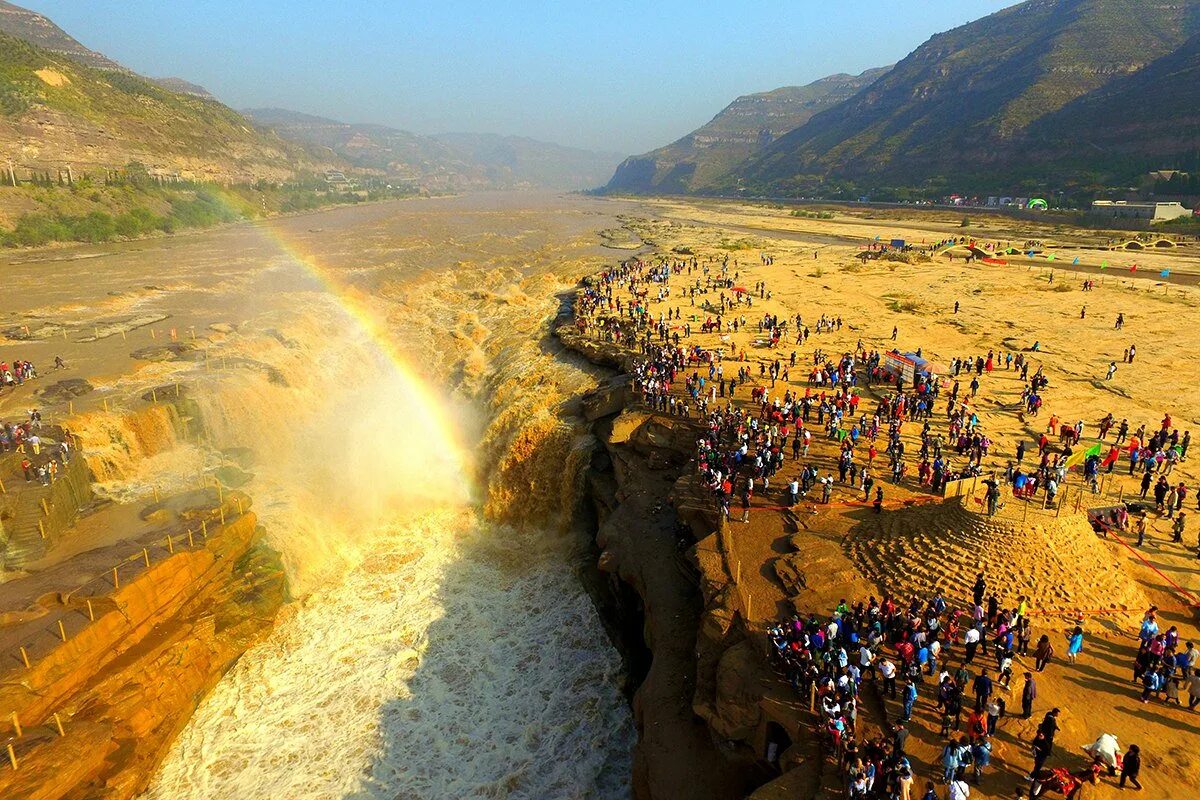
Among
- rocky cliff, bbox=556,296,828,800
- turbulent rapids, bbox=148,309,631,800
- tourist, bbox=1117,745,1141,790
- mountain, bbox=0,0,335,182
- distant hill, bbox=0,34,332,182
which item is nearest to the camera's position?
tourist, bbox=1117,745,1141,790

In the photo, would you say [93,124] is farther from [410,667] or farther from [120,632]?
[410,667]

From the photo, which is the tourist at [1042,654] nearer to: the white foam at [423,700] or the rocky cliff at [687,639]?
the rocky cliff at [687,639]

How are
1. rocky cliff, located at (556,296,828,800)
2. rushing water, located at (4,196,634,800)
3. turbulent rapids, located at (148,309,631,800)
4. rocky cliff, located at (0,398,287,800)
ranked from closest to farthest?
rocky cliff, located at (556,296,828,800) < rocky cliff, located at (0,398,287,800) < turbulent rapids, located at (148,309,631,800) < rushing water, located at (4,196,634,800)

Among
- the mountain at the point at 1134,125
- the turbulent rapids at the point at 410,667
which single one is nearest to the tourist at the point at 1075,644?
the turbulent rapids at the point at 410,667

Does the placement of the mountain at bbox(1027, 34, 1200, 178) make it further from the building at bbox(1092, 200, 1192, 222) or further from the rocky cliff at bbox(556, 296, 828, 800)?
the rocky cliff at bbox(556, 296, 828, 800)

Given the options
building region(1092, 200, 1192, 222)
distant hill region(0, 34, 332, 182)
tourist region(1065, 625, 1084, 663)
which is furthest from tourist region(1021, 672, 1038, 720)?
distant hill region(0, 34, 332, 182)

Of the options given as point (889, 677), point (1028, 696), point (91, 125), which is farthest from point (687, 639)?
point (91, 125)
